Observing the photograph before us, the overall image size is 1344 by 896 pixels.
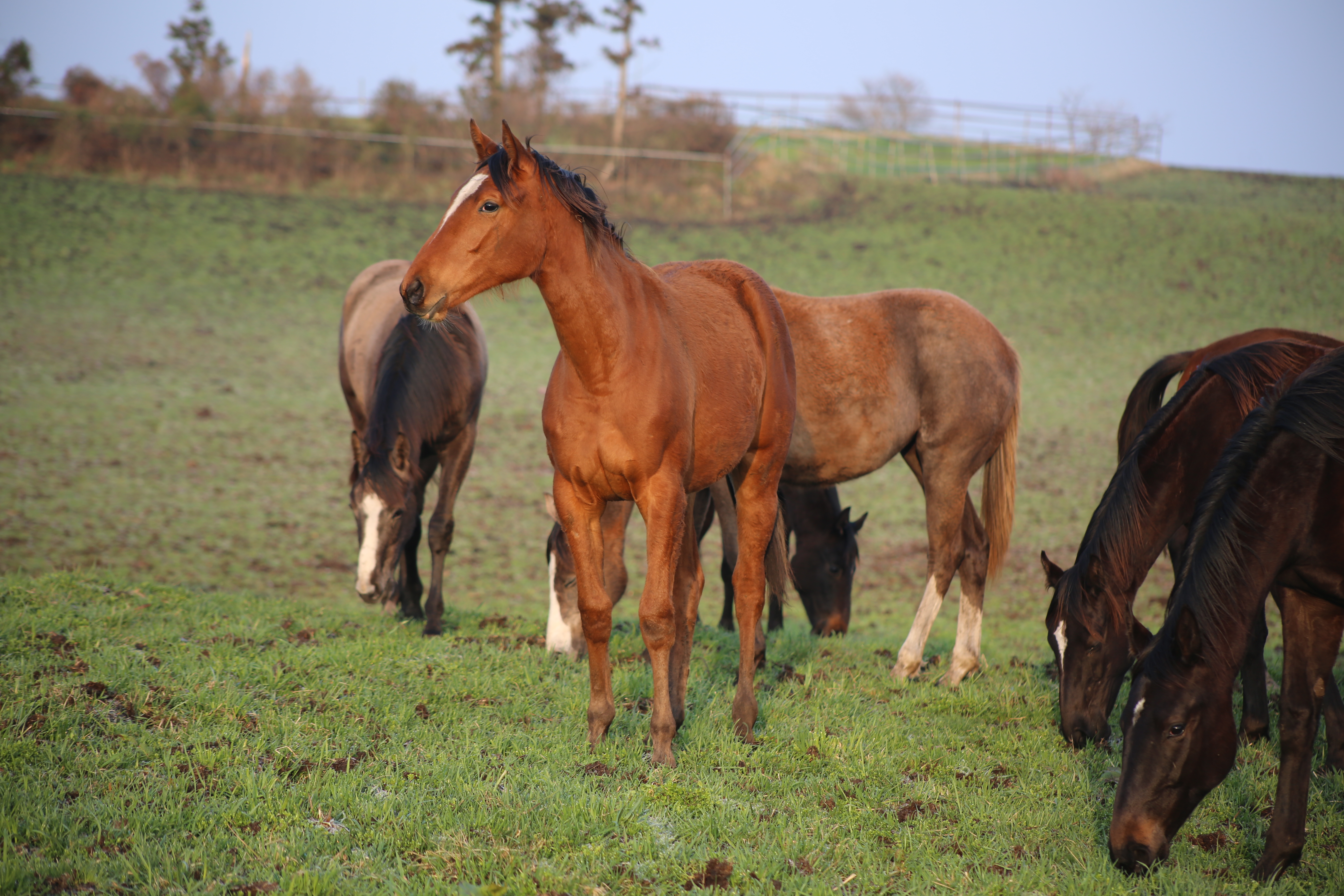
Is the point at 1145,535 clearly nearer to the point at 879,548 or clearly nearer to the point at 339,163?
the point at 879,548

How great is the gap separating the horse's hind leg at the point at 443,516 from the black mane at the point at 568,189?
3369 millimetres

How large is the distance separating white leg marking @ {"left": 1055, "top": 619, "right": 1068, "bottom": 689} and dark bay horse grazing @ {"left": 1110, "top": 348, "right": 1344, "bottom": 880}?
94 cm

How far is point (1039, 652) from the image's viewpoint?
7152 mm

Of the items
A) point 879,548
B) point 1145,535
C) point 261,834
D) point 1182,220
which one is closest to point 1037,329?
point 1182,220

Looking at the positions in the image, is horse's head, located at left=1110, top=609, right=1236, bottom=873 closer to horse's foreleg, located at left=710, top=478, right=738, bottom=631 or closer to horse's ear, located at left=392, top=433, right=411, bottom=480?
horse's foreleg, located at left=710, top=478, right=738, bottom=631

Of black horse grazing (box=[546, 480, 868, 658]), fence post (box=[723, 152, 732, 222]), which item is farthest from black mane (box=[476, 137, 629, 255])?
fence post (box=[723, 152, 732, 222])

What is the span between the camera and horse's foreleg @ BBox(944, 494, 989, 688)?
558cm

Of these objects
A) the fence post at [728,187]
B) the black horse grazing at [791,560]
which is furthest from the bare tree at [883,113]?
the black horse grazing at [791,560]

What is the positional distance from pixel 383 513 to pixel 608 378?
9.42 ft

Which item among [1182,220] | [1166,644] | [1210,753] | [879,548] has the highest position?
[1182,220]

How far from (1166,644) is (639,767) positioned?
80.3 inches

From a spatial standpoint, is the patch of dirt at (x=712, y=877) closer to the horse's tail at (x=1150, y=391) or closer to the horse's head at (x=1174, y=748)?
the horse's head at (x=1174, y=748)

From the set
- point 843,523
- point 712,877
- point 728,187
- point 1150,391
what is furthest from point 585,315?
point 728,187

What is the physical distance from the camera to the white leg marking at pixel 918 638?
219 inches
